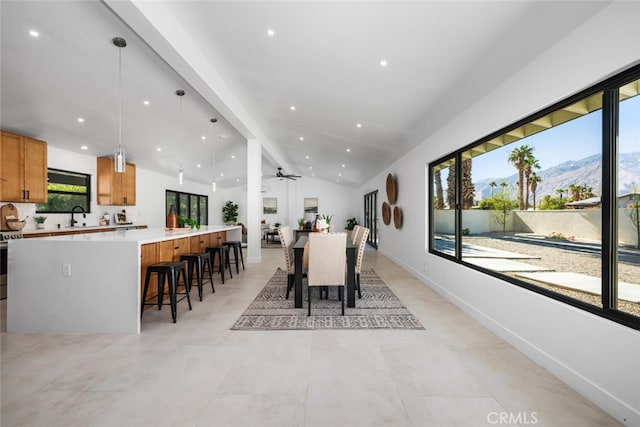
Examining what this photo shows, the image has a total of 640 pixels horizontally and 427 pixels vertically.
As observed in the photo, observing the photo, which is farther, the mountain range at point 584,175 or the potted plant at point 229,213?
the potted plant at point 229,213

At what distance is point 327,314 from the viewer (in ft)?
10.9

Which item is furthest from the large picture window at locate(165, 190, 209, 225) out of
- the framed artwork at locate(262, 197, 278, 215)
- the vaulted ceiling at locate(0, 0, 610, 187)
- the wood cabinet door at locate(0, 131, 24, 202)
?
the wood cabinet door at locate(0, 131, 24, 202)

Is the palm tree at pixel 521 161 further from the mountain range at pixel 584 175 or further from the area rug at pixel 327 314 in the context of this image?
the area rug at pixel 327 314

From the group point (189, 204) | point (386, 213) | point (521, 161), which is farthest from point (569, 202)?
point (189, 204)

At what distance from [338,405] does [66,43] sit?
431 cm

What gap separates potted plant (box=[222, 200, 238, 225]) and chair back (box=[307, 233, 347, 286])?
10.3 m

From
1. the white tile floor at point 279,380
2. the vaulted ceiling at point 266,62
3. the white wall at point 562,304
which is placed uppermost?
the vaulted ceiling at point 266,62

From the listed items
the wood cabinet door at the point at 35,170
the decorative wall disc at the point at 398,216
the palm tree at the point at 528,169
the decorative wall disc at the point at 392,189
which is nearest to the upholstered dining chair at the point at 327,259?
the palm tree at the point at 528,169

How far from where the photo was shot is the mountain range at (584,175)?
1660mm

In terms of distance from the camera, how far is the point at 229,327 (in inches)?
115

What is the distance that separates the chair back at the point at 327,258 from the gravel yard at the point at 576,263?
5.54ft

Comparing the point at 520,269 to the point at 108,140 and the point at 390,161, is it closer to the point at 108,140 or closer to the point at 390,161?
the point at 390,161

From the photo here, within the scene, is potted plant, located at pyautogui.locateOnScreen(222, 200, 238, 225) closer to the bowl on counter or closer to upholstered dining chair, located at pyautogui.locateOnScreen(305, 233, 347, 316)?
the bowl on counter

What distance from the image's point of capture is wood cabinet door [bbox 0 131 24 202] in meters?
4.37
